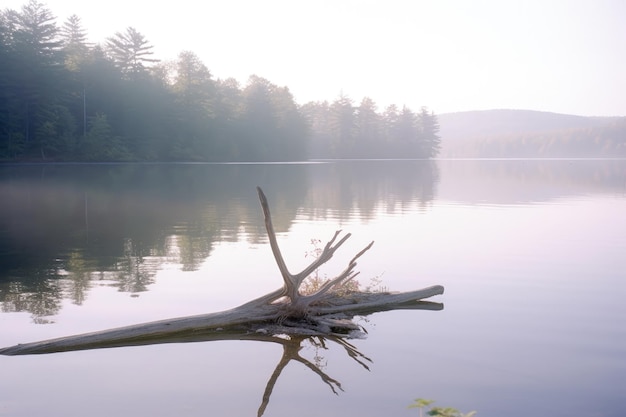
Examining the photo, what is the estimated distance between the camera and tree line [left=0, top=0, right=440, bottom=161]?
68.1 meters

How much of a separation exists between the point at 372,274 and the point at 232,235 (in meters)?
7.17

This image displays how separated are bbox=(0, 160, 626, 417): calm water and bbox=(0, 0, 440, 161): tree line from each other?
4444 cm

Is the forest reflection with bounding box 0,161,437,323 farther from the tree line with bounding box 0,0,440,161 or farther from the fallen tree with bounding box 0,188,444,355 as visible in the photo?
the tree line with bounding box 0,0,440,161

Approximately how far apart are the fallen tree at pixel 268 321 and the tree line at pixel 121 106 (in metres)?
61.4

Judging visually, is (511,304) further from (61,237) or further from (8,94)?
(8,94)

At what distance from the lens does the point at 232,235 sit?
21.5m

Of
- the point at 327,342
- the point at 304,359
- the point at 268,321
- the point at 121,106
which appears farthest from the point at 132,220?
the point at 121,106

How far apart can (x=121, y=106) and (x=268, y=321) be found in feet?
245

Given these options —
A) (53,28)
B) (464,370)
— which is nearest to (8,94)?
(53,28)

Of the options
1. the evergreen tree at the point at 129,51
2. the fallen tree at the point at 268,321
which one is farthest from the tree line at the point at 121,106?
the fallen tree at the point at 268,321

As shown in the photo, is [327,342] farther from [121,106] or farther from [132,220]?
[121,106]

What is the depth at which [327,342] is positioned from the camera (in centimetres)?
1030

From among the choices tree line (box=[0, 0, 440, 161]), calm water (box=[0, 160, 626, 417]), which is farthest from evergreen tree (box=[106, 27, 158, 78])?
calm water (box=[0, 160, 626, 417])

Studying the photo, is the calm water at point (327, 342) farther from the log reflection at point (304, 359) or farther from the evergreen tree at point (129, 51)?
the evergreen tree at point (129, 51)
